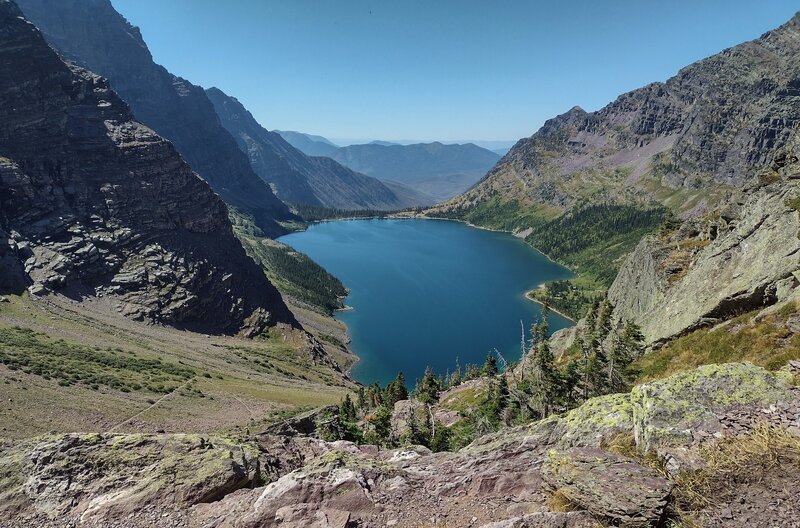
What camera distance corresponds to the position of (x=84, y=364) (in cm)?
8181

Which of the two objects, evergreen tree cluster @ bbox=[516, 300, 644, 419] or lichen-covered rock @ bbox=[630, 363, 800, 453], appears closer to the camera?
lichen-covered rock @ bbox=[630, 363, 800, 453]

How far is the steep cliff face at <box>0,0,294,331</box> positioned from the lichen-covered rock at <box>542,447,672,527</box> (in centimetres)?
14317

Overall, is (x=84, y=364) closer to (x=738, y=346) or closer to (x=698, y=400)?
(x=698, y=400)

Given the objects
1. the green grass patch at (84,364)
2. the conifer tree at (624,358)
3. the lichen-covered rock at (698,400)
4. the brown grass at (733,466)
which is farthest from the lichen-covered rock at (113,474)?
the green grass patch at (84,364)

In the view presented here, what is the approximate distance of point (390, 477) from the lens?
18.9m

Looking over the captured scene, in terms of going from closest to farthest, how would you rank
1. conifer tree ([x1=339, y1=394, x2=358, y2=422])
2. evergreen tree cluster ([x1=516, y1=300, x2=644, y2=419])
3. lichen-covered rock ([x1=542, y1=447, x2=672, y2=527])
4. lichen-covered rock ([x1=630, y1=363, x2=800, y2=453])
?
1. lichen-covered rock ([x1=542, y1=447, x2=672, y2=527])
2. lichen-covered rock ([x1=630, y1=363, x2=800, y2=453])
3. evergreen tree cluster ([x1=516, y1=300, x2=644, y2=419])
4. conifer tree ([x1=339, y1=394, x2=358, y2=422])

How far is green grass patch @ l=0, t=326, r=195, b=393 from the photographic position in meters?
72.2

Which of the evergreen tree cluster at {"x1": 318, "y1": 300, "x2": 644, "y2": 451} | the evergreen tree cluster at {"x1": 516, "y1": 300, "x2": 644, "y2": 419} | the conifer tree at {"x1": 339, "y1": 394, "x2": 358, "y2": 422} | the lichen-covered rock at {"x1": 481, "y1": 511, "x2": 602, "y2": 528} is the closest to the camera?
the lichen-covered rock at {"x1": 481, "y1": 511, "x2": 602, "y2": 528}

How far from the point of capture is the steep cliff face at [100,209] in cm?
13350

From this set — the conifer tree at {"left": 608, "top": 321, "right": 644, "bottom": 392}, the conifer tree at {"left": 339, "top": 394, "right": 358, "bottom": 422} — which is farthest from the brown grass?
the conifer tree at {"left": 339, "top": 394, "right": 358, "bottom": 422}

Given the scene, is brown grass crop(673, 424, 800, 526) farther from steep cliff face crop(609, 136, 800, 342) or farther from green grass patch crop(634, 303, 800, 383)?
steep cliff face crop(609, 136, 800, 342)

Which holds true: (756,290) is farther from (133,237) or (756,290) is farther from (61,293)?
(133,237)

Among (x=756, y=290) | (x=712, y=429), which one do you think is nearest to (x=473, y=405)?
(x=756, y=290)

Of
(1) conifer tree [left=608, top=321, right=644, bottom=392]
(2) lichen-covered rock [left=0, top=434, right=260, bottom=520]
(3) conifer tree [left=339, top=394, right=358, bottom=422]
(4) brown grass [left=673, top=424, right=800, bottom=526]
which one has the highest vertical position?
(4) brown grass [left=673, top=424, right=800, bottom=526]
